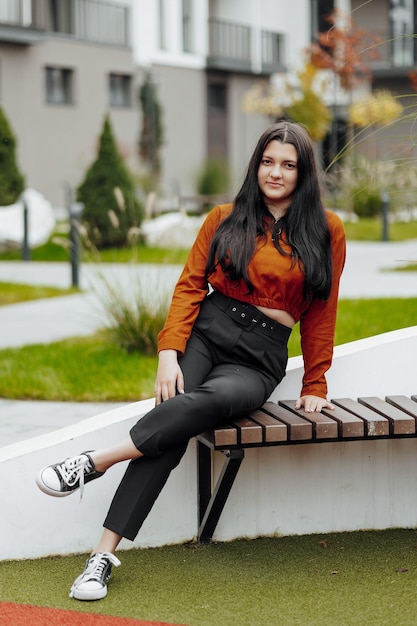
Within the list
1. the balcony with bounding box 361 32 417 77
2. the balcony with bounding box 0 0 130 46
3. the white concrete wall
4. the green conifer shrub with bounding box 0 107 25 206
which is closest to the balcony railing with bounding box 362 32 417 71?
the balcony with bounding box 361 32 417 77

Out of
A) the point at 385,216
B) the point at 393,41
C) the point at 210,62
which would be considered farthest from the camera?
the point at 393,41

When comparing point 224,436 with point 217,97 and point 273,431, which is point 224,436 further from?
point 217,97

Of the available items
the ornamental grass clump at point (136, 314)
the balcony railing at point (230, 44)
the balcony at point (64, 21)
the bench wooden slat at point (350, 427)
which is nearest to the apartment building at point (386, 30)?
the balcony railing at point (230, 44)

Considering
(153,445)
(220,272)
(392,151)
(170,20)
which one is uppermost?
(170,20)

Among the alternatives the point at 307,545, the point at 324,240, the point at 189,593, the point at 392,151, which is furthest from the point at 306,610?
the point at 392,151

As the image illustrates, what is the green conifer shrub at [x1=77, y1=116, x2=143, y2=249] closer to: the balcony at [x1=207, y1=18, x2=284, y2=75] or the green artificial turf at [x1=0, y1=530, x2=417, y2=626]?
the green artificial turf at [x1=0, y1=530, x2=417, y2=626]

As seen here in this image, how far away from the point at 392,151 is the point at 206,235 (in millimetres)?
965

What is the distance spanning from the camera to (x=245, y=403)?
3691 mm

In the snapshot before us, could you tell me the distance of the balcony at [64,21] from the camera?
26.1 metres

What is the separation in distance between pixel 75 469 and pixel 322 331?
99 cm

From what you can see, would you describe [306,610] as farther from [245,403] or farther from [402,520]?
[402,520]

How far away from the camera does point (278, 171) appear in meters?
3.92

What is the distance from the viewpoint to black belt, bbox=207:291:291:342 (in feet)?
12.8

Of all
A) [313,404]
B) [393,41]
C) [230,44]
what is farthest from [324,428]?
[393,41]
